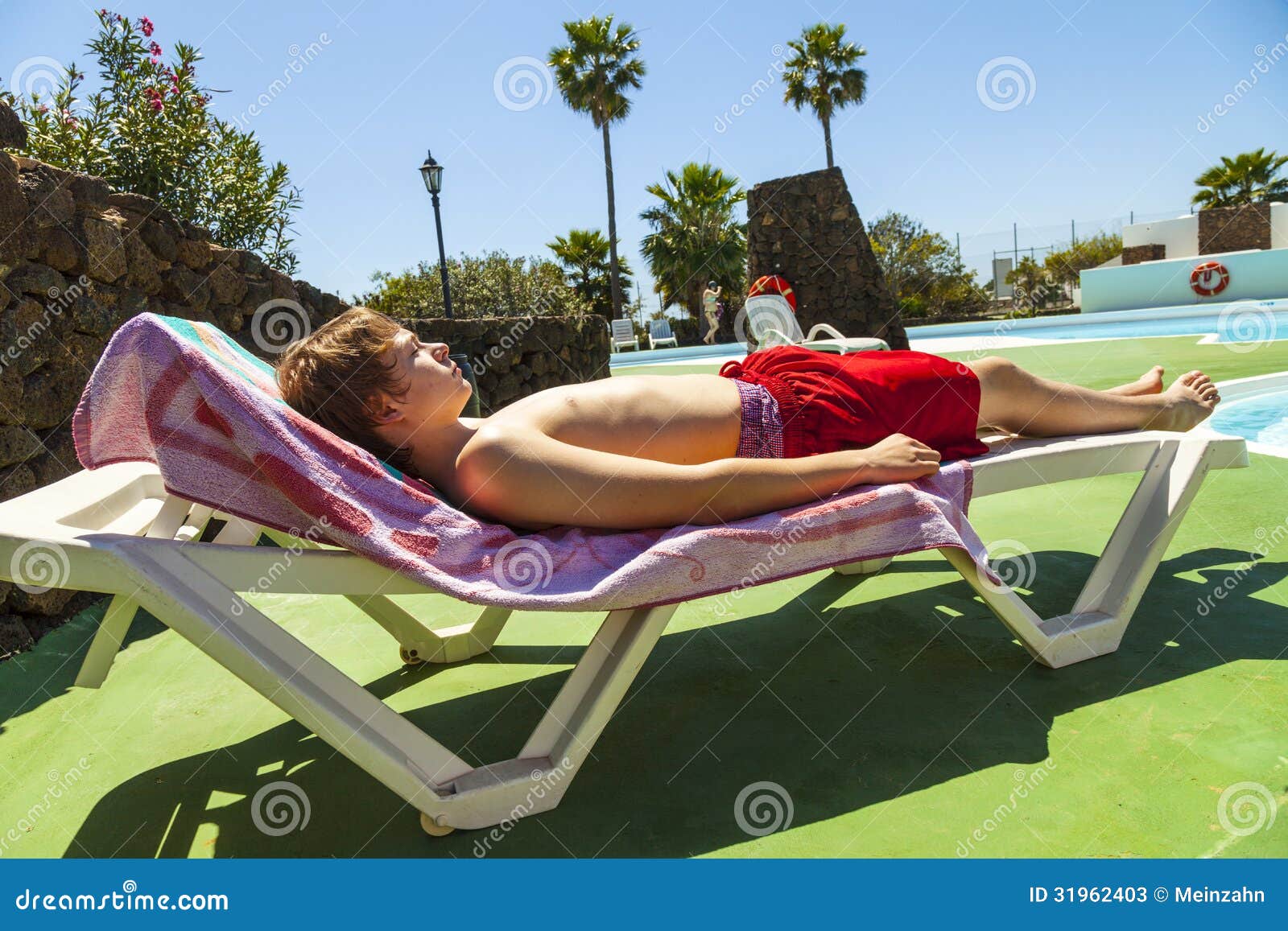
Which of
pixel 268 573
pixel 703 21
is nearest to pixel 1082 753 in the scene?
pixel 268 573

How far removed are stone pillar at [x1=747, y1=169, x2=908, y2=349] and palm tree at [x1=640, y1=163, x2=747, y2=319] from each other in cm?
923

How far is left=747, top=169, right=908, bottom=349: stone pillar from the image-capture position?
515 inches

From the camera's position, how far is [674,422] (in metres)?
1.94

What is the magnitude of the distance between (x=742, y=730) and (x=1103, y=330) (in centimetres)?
1460

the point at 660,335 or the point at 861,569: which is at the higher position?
the point at 660,335

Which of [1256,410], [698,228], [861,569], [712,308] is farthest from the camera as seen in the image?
[698,228]

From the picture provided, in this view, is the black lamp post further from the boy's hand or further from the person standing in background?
the person standing in background

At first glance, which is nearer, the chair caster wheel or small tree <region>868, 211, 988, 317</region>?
the chair caster wheel

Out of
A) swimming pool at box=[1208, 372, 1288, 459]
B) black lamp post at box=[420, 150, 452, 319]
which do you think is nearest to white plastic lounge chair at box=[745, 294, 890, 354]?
swimming pool at box=[1208, 372, 1288, 459]

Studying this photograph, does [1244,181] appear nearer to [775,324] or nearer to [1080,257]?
[1080,257]

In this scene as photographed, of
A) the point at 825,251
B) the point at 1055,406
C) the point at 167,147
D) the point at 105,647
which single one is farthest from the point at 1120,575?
the point at 825,251

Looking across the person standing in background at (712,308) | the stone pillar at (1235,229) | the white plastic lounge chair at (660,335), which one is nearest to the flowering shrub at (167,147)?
the person standing in background at (712,308)

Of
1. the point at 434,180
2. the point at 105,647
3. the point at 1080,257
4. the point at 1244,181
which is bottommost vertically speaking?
the point at 105,647

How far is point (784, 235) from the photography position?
44.7 feet
